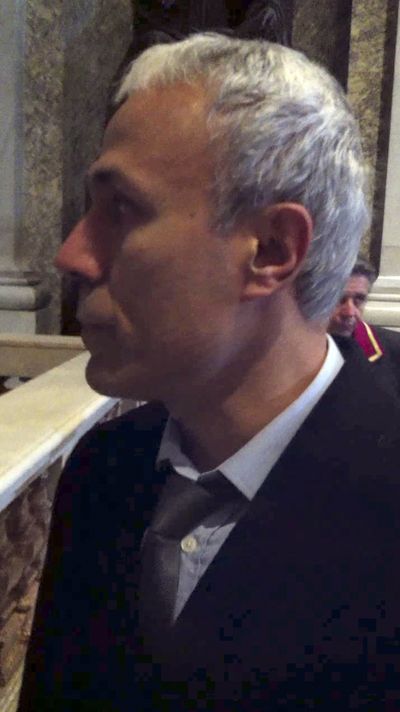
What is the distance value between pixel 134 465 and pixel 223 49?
0.51 meters

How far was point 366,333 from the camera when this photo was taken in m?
1.96

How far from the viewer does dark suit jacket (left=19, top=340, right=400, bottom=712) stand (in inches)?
32.5

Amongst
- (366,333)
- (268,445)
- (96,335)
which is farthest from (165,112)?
(366,333)

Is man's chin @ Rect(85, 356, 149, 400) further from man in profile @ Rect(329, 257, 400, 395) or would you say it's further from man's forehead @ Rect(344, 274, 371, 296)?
man's forehead @ Rect(344, 274, 371, 296)

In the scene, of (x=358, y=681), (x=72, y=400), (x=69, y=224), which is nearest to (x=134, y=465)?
(x=358, y=681)

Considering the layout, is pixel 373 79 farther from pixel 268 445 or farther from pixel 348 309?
pixel 268 445

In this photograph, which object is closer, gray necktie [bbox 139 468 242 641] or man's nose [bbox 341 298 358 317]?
gray necktie [bbox 139 468 242 641]

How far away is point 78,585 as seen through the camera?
3.49 ft

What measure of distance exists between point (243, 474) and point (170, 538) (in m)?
0.12

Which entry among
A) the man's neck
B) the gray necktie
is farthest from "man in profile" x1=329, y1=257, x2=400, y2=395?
the gray necktie

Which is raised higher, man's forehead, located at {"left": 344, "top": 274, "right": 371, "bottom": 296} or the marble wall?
the marble wall

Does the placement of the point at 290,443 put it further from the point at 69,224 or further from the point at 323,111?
the point at 69,224

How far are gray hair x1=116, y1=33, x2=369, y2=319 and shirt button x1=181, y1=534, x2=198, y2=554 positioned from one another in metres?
0.31

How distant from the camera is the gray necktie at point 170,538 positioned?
958mm
